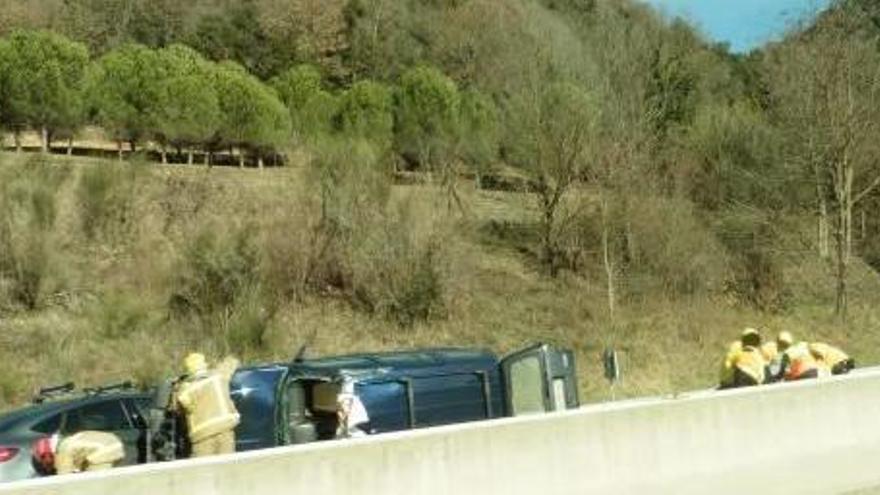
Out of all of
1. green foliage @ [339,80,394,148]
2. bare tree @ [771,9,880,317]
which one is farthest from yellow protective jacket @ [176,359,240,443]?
green foliage @ [339,80,394,148]

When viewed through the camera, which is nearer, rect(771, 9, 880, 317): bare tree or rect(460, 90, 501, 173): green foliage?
rect(771, 9, 880, 317): bare tree

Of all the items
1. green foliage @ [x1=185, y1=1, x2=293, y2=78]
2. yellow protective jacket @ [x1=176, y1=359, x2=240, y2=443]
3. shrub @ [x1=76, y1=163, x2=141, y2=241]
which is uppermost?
green foliage @ [x1=185, y1=1, x2=293, y2=78]

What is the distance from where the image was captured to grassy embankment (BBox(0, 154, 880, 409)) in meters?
29.6

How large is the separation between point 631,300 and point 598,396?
9.88m

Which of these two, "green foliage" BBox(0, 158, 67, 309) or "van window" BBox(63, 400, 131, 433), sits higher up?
"green foliage" BBox(0, 158, 67, 309)

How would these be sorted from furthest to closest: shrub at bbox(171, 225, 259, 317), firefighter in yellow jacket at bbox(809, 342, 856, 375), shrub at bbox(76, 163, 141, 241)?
shrub at bbox(76, 163, 141, 241)
shrub at bbox(171, 225, 259, 317)
firefighter in yellow jacket at bbox(809, 342, 856, 375)

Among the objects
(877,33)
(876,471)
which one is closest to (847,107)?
(877,33)

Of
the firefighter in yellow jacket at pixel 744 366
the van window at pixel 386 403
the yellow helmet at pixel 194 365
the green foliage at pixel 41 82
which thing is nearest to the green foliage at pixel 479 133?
the green foliage at pixel 41 82

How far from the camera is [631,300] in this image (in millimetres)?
39594

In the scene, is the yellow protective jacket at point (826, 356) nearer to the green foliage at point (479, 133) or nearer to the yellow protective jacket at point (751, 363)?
the yellow protective jacket at point (751, 363)

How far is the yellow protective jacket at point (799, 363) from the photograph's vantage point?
15867 millimetres

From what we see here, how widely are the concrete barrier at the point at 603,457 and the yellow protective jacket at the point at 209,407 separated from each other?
3.10m

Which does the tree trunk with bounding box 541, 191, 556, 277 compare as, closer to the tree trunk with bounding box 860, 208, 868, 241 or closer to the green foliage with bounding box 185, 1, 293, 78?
the tree trunk with bounding box 860, 208, 868, 241

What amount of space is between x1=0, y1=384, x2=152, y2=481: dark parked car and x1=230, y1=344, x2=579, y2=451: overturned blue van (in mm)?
1986
